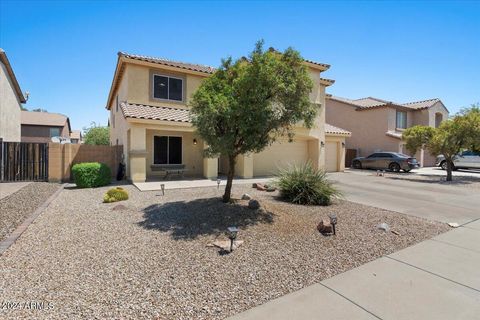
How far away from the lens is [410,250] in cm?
521

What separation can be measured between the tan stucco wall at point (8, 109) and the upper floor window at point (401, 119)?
110 ft

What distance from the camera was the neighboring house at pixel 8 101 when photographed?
15711 millimetres

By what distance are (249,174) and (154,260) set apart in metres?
11.2

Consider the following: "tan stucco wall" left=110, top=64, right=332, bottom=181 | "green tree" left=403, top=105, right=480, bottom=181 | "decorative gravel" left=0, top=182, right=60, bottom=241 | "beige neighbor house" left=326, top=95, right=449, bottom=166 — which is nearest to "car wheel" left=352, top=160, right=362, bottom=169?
"beige neighbor house" left=326, top=95, right=449, bottom=166

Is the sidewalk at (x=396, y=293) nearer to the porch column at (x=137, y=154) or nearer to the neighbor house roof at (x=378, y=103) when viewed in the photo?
the porch column at (x=137, y=154)

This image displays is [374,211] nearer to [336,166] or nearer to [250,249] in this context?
[250,249]

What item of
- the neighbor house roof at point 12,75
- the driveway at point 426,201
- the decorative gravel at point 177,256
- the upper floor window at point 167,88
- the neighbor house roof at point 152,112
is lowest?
the decorative gravel at point 177,256

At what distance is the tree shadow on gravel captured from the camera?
5.89 metres

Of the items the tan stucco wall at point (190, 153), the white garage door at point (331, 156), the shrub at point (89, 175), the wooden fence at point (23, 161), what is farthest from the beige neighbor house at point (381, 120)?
the wooden fence at point (23, 161)

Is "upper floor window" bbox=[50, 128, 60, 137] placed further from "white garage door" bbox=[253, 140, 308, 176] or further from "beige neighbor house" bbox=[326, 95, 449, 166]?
"beige neighbor house" bbox=[326, 95, 449, 166]

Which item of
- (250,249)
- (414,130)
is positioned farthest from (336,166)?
(250,249)

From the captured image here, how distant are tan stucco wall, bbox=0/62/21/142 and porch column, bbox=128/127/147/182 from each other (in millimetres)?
9313

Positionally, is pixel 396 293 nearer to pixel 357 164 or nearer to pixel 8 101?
pixel 8 101

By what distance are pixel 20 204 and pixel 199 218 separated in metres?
5.94
